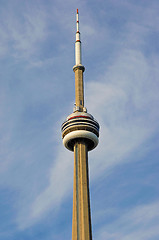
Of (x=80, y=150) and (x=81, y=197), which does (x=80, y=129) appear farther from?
(x=81, y=197)

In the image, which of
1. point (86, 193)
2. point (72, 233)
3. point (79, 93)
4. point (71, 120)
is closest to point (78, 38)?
point (79, 93)

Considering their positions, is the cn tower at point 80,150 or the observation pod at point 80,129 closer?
the cn tower at point 80,150

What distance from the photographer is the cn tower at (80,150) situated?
8938cm

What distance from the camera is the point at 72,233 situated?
8950 centimetres

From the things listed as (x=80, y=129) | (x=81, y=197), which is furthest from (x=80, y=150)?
(x=81, y=197)

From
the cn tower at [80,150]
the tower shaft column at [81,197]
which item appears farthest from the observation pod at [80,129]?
the tower shaft column at [81,197]

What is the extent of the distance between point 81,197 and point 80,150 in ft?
41.1

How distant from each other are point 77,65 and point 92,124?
73.5 ft

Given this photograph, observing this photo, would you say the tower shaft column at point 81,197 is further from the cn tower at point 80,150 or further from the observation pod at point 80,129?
the observation pod at point 80,129

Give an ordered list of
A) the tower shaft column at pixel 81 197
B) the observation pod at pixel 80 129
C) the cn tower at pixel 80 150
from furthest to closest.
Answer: the observation pod at pixel 80 129 < the cn tower at pixel 80 150 < the tower shaft column at pixel 81 197

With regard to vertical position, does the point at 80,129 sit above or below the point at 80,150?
above

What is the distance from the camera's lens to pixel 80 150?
99125mm

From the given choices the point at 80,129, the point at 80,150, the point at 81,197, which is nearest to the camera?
the point at 81,197

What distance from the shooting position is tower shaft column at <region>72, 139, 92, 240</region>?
88.5 meters
